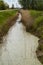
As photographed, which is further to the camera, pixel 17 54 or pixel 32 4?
pixel 32 4

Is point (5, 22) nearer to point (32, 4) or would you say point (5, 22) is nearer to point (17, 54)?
point (17, 54)

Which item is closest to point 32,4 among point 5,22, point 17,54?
point 5,22

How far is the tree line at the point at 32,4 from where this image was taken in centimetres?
5594

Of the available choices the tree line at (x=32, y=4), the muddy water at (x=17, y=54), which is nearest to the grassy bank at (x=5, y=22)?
the muddy water at (x=17, y=54)

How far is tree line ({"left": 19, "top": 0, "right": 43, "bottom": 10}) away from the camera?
184ft

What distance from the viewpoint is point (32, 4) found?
60062 millimetres

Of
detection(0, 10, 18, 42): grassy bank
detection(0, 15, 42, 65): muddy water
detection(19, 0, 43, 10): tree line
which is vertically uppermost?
detection(0, 15, 42, 65): muddy water

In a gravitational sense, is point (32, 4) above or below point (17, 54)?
below

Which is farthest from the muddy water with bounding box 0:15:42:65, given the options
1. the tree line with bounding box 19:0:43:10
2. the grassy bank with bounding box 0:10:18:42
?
the tree line with bounding box 19:0:43:10

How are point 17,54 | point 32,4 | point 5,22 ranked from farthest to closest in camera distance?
1. point 32,4
2. point 5,22
3. point 17,54

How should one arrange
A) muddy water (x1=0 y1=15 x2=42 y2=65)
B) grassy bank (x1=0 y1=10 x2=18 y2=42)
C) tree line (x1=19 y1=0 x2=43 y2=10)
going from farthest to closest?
tree line (x1=19 y1=0 x2=43 y2=10) < grassy bank (x1=0 y1=10 x2=18 y2=42) < muddy water (x1=0 y1=15 x2=42 y2=65)

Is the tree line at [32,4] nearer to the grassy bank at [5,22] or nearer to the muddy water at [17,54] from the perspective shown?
the grassy bank at [5,22]

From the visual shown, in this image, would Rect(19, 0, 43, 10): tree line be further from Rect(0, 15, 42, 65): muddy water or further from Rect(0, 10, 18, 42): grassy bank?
Rect(0, 15, 42, 65): muddy water

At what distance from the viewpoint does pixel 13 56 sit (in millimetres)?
Answer: 14070
